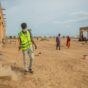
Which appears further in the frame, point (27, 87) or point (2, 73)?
point (2, 73)

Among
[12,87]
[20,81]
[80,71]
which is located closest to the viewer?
[12,87]

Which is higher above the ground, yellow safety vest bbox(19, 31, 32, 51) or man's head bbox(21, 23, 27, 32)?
man's head bbox(21, 23, 27, 32)

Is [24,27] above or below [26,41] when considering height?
above

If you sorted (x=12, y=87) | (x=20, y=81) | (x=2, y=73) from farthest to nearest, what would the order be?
1. (x=2, y=73)
2. (x=20, y=81)
3. (x=12, y=87)

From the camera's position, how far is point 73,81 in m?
10.3

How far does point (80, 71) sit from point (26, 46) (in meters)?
2.77

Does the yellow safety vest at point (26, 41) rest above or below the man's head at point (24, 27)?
below

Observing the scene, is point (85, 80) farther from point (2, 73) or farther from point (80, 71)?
point (2, 73)

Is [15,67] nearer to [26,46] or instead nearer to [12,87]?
[26,46]

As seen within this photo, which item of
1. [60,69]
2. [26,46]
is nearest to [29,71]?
[26,46]

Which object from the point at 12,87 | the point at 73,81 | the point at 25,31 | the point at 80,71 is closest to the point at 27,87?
the point at 12,87

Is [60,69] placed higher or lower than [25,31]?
lower

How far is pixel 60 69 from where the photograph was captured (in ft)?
42.0

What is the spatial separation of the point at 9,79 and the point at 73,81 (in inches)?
89.4
